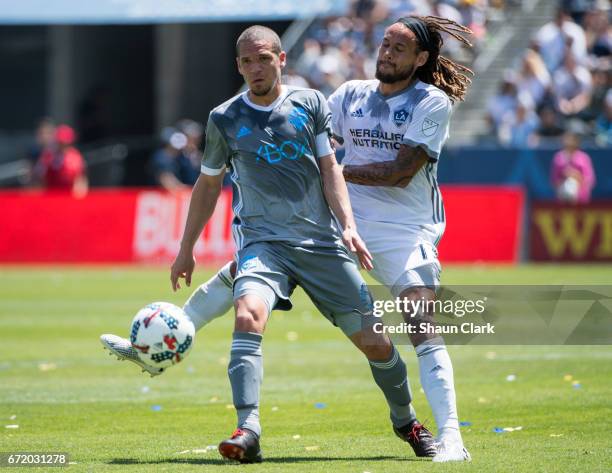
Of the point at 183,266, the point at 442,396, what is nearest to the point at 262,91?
the point at 183,266

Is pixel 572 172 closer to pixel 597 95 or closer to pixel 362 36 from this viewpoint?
pixel 597 95

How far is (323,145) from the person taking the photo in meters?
7.31

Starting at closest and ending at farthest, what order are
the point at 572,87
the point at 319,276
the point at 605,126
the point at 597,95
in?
1. the point at 319,276
2. the point at 605,126
3. the point at 597,95
4. the point at 572,87

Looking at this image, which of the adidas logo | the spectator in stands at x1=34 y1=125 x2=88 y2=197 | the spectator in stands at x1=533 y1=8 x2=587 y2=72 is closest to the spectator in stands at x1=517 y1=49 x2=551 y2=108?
the spectator in stands at x1=533 y1=8 x2=587 y2=72

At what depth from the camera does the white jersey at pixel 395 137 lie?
7512 mm

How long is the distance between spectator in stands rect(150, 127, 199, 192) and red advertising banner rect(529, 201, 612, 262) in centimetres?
793

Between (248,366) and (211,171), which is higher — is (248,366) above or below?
below

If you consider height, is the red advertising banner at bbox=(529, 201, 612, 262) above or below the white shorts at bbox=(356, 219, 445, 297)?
above

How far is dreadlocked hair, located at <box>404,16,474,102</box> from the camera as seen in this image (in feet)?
25.3

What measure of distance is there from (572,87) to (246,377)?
60.0 ft

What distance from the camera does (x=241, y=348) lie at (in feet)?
22.9

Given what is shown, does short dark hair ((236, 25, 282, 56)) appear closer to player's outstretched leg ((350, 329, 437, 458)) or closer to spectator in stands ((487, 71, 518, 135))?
player's outstretched leg ((350, 329, 437, 458))

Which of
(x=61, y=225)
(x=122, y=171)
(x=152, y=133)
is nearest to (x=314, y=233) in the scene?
(x=61, y=225)

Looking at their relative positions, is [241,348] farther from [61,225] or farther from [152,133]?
[152,133]
